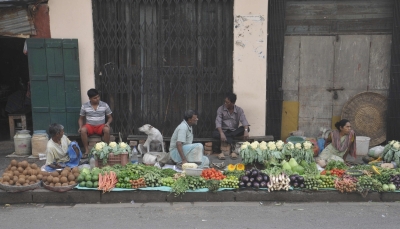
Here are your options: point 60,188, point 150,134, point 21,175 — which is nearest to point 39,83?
point 150,134

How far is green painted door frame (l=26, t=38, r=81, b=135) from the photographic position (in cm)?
747

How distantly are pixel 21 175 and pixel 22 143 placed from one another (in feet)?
7.37

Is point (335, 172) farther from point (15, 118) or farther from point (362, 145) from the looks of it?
point (15, 118)

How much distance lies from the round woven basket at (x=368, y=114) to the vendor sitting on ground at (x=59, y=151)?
17.4 ft

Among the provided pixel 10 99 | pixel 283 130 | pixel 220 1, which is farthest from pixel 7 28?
pixel 283 130

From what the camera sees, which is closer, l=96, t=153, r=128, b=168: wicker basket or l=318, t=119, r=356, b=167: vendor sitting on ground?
l=96, t=153, r=128, b=168: wicker basket

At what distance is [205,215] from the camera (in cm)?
501

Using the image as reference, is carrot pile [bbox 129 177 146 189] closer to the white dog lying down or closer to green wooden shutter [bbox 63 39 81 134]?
the white dog lying down

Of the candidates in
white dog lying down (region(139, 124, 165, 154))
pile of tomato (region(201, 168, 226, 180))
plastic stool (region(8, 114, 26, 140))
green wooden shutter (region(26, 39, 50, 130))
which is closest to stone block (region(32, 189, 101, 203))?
pile of tomato (region(201, 168, 226, 180))

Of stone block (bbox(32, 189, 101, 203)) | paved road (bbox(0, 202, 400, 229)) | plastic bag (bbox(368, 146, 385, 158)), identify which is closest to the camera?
paved road (bbox(0, 202, 400, 229))

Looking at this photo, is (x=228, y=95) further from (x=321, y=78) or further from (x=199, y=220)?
(x=199, y=220)

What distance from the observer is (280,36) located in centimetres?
760

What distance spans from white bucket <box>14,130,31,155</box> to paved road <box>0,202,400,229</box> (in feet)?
8.06

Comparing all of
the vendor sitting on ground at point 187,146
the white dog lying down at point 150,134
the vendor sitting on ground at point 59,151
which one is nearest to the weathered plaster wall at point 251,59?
the vendor sitting on ground at point 187,146
